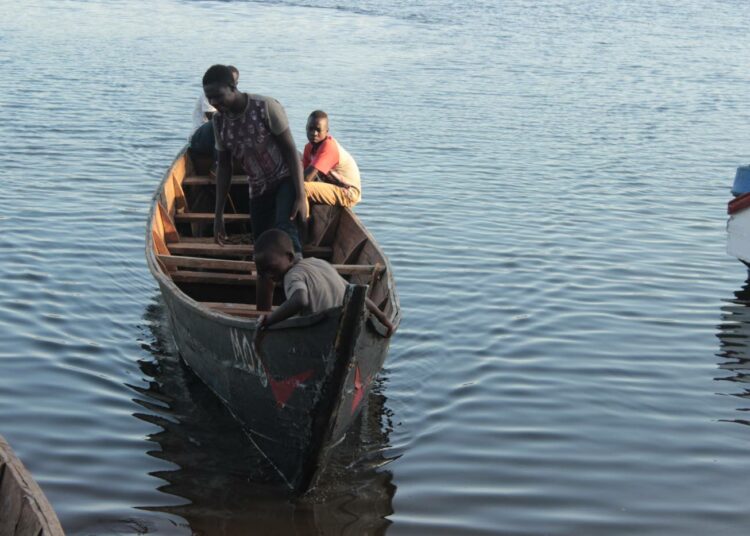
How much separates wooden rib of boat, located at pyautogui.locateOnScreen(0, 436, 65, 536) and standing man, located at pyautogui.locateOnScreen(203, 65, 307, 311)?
11.3 feet

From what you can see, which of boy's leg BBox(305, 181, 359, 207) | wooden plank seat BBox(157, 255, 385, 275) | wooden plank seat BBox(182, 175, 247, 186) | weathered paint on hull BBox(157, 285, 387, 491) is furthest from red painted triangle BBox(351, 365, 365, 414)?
wooden plank seat BBox(182, 175, 247, 186)

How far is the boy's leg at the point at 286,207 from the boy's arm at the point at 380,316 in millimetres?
2008

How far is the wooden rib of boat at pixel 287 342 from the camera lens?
5.66 m

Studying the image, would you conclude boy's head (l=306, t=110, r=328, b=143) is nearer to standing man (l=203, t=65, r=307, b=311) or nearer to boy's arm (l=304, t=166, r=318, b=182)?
boy's arm (l=304, t=166, r=318, b=182)

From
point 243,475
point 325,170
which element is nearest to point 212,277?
point 325,170

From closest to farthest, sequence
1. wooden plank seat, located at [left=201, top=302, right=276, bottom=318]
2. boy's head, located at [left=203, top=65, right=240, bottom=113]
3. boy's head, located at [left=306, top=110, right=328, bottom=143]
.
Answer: boy's head, located at [left=203, top=65, right=240, bottom=113]
wooden plank seat, located at [left=201, top=302, right=276, bottom=318]
boy's head, located at [left=306, top=110, right=328, bottom=143]

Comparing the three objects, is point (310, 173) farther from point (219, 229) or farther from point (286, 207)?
point (286, 207)

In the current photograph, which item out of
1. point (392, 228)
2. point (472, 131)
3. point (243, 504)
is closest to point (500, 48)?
point (472, 131)

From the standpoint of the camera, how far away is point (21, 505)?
406cm

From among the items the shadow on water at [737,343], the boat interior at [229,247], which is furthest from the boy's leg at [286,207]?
the shadow on water at [737,343]

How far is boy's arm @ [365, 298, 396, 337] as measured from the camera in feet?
18.6

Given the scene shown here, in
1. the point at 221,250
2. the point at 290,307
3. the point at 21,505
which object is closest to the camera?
the point at 21,505

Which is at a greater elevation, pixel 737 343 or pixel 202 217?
pixel 202 217

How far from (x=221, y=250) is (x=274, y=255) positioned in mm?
3052
